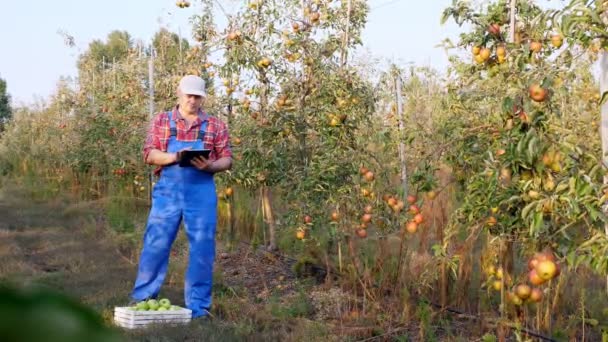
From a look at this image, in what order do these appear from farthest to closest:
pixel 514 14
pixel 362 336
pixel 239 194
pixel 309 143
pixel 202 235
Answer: pixel 239 194 → pixel 309 143 → pixel 202 235 → pixel 362 336 → pixel 514 14

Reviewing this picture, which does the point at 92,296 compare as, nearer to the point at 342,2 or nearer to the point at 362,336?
the point at 362,336

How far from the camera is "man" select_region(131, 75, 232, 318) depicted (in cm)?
462

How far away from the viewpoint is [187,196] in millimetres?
4641

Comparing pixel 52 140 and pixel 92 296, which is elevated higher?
pixel 52 140

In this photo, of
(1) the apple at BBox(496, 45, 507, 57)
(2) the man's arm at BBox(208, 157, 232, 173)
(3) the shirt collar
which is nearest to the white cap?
(3) the shirt collar

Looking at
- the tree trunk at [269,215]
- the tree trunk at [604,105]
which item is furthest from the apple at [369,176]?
the tree trunk at [604,105]

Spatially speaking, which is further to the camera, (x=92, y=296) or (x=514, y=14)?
(x=92, y=296)

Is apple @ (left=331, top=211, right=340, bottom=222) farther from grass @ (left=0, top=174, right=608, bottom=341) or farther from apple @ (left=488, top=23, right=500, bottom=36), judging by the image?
apple @ (left=488, top=23, right=500, bottom=36)

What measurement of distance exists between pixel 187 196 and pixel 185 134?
1.21 feet

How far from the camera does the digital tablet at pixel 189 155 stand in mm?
4410

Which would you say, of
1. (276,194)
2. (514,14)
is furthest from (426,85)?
(514,14)

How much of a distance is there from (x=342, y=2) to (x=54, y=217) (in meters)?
4.88

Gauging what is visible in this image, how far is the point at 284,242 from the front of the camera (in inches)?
285

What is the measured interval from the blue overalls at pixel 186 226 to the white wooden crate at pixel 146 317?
255 mm
